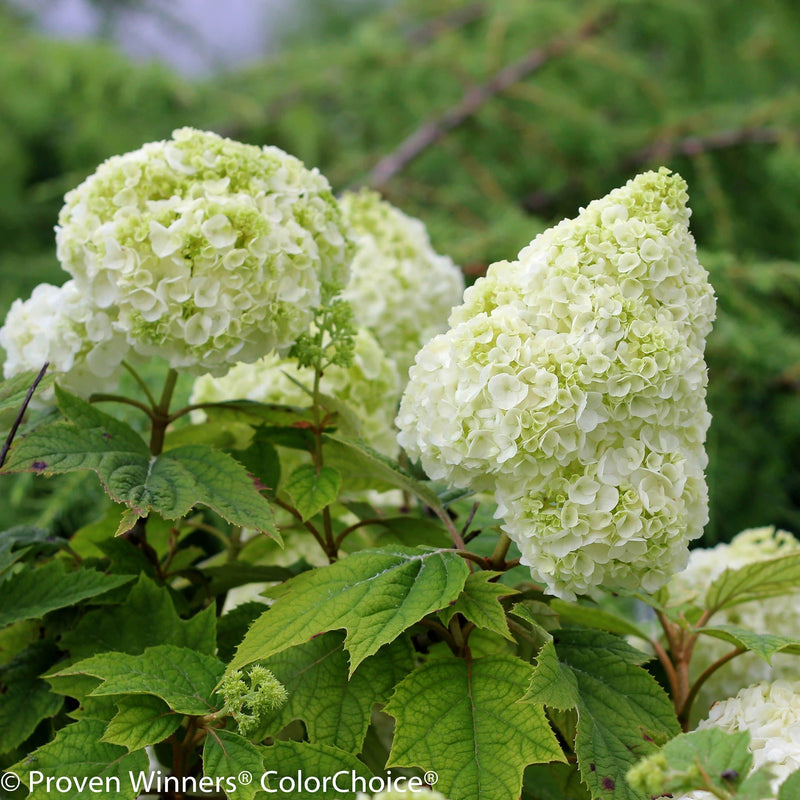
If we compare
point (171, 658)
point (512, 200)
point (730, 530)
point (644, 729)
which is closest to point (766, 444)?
point (730, 530)

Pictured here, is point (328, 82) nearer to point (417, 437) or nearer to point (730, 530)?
point (730, 530)

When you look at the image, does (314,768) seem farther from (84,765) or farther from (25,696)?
(25,696)

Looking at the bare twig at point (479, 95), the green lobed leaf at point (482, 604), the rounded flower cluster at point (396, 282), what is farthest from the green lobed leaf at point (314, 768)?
the bare twig at point (479, 95)

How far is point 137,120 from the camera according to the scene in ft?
9.12

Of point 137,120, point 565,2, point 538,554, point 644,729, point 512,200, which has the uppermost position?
point 565,2

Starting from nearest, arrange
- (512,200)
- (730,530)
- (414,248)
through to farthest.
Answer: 1. (414,248)
2. (730,530)
3. (512,200)

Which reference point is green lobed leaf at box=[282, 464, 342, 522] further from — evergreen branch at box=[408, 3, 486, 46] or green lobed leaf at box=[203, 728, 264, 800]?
evergreen branch at box=[408, 3, 486, 46]

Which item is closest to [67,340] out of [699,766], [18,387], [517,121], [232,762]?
[18,387]

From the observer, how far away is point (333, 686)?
31.7 inches

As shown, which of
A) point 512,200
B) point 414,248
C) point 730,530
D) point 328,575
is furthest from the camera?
point 512,200

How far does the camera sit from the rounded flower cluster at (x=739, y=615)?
3.34 feet

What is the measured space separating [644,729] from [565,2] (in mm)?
2989

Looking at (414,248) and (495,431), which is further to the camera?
(414,248)

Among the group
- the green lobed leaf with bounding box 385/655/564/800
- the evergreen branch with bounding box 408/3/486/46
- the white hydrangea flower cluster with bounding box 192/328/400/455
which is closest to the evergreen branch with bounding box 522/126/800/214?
the evergreen branch with bounding box 408/3/486/46
